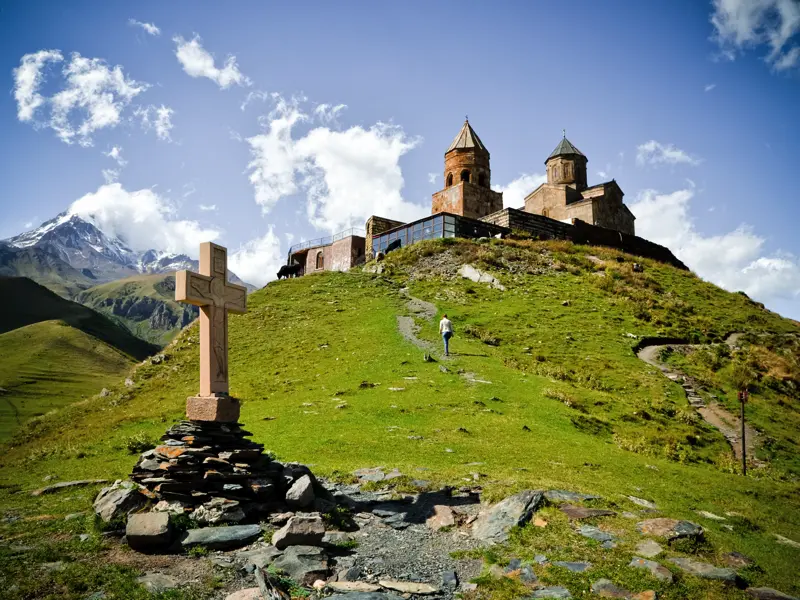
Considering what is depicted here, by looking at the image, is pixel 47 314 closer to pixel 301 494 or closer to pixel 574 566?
pixel 301 494

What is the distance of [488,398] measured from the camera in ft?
62.4

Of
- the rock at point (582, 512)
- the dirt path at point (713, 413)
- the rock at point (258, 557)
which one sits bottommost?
the rock at point (258, 557)

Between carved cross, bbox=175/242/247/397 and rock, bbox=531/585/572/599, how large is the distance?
7202mm

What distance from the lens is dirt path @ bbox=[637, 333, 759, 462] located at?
1898 centimetres

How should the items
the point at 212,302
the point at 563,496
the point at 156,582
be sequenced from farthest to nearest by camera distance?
the point at 212,302, the point at 563,496, the point at 156,582

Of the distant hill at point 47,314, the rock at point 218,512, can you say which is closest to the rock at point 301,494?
the rock at point 218,512

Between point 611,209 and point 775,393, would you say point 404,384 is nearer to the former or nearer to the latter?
point 775,393

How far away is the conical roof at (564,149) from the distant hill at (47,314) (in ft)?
443

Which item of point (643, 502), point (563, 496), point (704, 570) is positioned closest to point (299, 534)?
point (563, 496)

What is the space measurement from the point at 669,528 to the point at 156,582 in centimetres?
729

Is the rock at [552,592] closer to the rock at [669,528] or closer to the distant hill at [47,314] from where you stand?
the rock at [669,528]

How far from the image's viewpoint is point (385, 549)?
8.16 m

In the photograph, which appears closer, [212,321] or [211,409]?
[211,409]

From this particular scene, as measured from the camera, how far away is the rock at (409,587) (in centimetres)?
661
